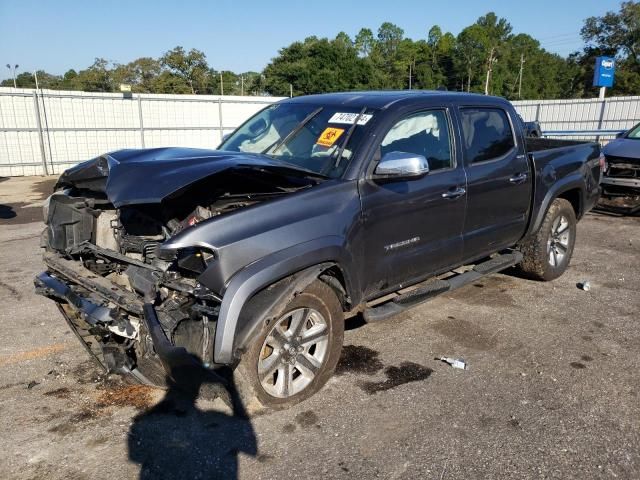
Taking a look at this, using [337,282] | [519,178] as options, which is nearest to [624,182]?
[519,178]

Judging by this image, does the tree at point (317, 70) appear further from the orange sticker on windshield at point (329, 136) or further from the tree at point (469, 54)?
the orange sticker on windshield at point (329, 136)

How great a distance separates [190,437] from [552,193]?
14.0 feet

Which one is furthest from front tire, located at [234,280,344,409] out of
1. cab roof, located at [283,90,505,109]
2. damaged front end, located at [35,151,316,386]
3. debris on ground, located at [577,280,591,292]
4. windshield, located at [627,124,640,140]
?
windshield, located at [627,124,640,140]

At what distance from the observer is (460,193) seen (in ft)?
14.1

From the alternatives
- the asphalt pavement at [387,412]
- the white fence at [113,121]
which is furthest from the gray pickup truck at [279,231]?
the white fence at [113,121]

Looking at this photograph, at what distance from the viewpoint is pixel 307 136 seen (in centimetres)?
413

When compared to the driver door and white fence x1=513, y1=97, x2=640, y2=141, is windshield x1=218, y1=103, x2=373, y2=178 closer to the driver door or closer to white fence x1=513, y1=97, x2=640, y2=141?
the driver door

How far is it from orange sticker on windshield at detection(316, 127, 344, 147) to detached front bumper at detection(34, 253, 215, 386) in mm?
1737

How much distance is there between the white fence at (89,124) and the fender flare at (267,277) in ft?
50.8

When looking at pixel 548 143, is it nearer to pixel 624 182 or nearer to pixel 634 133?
pixel 624 182

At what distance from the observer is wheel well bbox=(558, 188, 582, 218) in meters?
6.00

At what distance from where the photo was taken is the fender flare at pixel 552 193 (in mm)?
5375

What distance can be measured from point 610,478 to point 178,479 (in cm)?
223

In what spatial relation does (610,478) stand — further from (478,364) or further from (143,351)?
(143,351)
